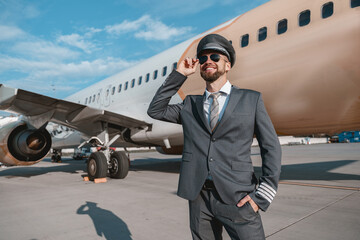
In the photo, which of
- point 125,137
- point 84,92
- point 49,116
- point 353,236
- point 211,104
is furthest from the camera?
point 84,92

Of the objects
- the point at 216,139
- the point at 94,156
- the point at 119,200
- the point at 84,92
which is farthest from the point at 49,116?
the point at 216,139

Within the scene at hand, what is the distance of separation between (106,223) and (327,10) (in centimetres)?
490

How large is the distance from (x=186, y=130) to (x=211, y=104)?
0.26 metres

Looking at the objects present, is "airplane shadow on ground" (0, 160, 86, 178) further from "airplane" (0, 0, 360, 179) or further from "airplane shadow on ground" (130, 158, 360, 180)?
"airplane shadow on ground" (130, 158, 360, 180)

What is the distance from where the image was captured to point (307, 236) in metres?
3.01

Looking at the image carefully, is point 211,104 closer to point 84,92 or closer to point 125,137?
point 125,137

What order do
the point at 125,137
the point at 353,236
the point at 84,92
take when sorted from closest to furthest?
the point at 353,236, the point at 125,137, the point at 84,92

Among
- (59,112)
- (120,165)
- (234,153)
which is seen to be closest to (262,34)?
(234,153)

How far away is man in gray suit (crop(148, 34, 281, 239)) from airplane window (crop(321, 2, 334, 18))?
3573 mm

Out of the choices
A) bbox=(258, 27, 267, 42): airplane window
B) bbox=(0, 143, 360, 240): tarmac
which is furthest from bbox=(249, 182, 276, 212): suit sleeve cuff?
bbox=(258, 27, 267, 42): airplane window

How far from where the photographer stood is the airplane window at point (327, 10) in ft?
14.4

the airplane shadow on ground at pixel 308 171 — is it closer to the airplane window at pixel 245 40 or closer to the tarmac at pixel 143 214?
the tarmac at pixel 143 214

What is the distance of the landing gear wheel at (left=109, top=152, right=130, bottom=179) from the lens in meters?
8.05

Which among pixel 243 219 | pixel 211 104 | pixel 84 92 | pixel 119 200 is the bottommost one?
pixel 119 200
